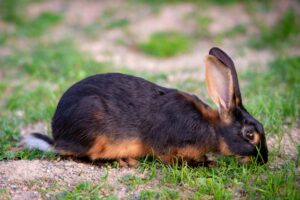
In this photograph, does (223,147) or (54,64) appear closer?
(223,147)

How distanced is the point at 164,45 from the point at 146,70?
3.27ft

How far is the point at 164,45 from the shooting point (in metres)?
8.59

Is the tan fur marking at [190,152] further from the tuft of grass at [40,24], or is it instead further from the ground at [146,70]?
the tuft of grass at [40,24]

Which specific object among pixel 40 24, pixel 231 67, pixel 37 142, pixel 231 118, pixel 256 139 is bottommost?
pixel 37 142

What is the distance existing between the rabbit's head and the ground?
0.14 m

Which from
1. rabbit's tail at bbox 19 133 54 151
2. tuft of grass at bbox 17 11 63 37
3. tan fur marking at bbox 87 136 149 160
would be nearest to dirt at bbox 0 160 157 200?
tan fur marking at bbox 87 136 149 160

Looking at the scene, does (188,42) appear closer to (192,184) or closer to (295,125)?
(295,125)

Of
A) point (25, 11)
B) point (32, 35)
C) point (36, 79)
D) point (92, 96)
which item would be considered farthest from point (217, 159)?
point (25, 11)

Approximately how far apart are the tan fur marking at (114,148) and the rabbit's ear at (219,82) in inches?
29.0

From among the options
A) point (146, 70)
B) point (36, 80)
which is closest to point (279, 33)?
point (146, 70)

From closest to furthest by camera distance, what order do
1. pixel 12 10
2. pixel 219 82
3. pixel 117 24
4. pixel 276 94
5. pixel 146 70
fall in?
pixel 219 82
pixel 276 94
pixel 146 70
pixel 117 24
pixel 12 10

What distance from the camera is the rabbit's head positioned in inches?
171

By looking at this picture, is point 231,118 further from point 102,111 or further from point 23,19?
point 23,19

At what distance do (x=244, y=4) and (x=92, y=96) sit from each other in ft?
20.2
